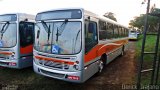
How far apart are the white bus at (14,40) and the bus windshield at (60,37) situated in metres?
1.86

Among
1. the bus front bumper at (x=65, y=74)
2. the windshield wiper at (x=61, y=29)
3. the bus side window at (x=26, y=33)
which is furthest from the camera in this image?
the bus side window at (x=26, y=33)

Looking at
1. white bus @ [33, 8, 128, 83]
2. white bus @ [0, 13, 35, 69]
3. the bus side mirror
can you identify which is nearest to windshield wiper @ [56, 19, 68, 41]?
white bus @ [33, 8, 128, 83]

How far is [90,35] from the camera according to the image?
6.98 metres

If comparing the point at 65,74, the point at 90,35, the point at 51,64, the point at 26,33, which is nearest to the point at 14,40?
the point at 26,33

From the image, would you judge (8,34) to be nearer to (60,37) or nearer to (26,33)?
(26,33)

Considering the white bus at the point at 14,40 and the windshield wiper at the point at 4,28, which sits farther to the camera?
the windshield wiper at the point at 4,28

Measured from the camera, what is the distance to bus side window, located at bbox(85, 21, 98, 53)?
661 centimetres

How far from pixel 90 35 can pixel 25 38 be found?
3472 millimetres

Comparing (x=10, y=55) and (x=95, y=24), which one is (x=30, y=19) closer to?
(x=10, y=55)

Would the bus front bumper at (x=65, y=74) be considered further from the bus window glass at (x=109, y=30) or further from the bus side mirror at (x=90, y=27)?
the bus window glass at (x=109, y=30)

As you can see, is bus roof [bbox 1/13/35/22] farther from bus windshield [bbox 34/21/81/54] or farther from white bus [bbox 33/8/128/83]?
bus windshield [bbox 34/21/81/54]

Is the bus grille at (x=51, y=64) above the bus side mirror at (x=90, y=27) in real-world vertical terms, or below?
below

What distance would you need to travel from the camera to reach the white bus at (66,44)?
6.32 metres

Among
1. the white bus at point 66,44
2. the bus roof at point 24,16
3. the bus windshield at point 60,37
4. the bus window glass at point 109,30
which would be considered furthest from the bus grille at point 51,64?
the bus window glass at point 109,30
